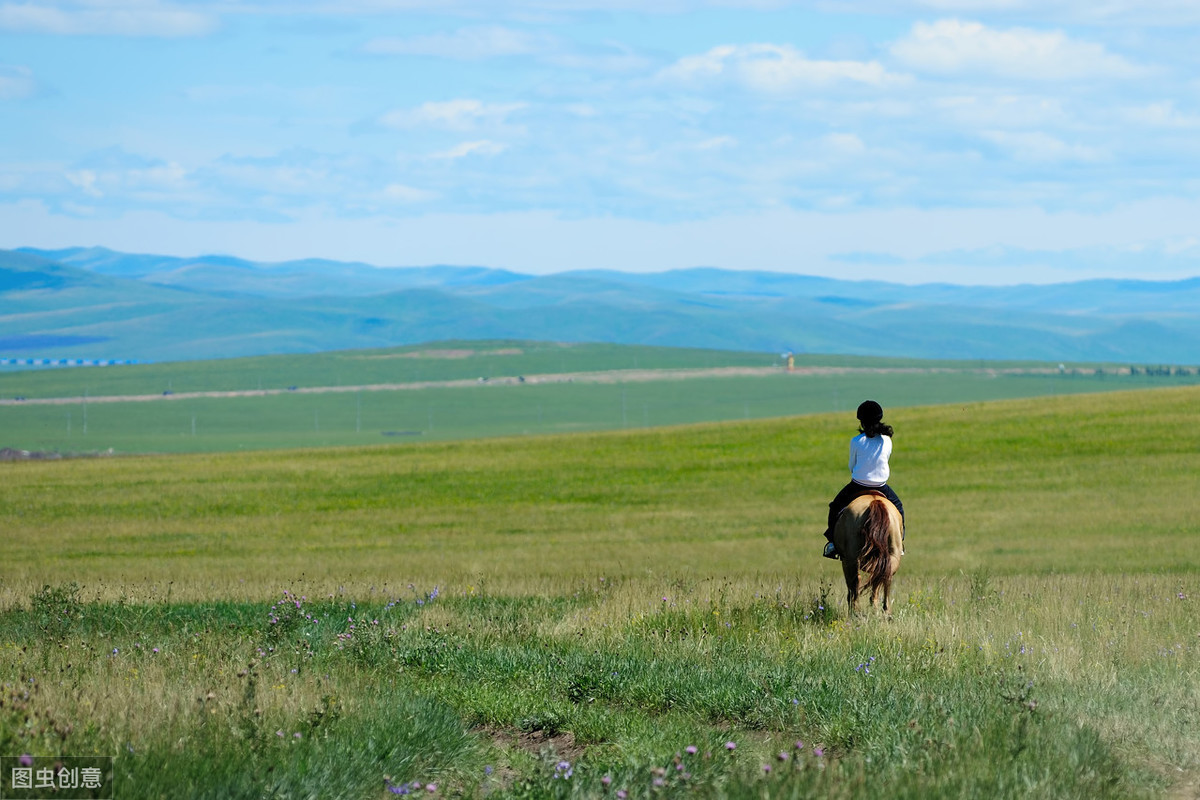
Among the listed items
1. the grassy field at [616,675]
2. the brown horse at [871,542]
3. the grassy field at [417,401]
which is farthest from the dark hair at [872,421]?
the grassy field at [417,401]

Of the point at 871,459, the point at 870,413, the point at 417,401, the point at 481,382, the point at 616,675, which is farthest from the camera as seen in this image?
the point at 481,382

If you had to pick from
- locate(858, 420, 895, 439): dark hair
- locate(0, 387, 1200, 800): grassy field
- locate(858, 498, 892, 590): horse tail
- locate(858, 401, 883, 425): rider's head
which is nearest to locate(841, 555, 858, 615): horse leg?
locate(858, 498, 892, 590): horse tail

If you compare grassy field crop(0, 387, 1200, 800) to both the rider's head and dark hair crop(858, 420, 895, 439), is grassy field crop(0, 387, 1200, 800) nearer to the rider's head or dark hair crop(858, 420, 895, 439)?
dark hair crop(858, 420, 895, 439)

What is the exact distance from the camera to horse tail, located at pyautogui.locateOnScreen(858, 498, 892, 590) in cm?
1208

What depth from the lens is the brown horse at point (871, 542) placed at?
39.7 feet

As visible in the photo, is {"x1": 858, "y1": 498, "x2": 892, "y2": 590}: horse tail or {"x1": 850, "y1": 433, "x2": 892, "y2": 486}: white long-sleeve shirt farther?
{"x1": 850, "y1": 433, "x2": 892, "y2": 486}: white long-sleeve shirt

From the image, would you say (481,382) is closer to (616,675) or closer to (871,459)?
(871,459)

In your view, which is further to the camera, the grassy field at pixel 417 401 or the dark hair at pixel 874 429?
the grassy field at pixel 417 401

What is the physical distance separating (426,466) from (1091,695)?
42.0 m

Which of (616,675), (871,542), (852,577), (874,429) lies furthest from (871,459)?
(616,675)

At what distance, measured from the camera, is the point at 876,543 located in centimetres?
1206

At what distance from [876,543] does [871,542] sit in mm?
54

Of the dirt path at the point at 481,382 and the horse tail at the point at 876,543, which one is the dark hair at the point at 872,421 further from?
the dirt path at the point at 481,382

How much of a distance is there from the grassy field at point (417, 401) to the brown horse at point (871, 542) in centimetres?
9032
